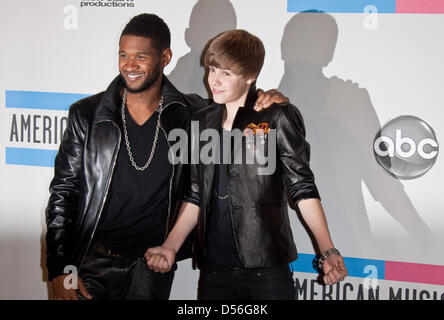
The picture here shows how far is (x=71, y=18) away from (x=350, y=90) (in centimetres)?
181

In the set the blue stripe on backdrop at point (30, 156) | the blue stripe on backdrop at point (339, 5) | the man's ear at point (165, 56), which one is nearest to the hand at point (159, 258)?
the man's ear at point (165, 56)

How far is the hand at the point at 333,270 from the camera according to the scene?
222 centimetres

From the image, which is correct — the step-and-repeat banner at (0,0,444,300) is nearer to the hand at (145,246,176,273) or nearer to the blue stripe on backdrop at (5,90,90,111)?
the blue stripe on backdrop at (5,90,90,111)

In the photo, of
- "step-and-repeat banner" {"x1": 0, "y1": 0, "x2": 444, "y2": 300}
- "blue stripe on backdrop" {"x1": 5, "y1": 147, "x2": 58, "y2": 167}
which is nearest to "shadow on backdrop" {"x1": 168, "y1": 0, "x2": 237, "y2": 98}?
"step-and-repeat banner" {"x1": 0, "y1": 0, "x2": 444, "y2": 300}

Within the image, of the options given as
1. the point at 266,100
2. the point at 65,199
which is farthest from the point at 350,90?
the point at 65,199

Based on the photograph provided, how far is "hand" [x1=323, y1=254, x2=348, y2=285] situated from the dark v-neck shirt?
0.92m

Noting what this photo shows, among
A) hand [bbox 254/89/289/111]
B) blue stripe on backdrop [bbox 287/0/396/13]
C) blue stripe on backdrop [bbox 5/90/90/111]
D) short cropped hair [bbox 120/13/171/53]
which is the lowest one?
hand [bbox 254/89/289/111]

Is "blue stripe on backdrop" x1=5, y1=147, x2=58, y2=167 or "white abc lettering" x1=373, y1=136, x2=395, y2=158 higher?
"white abc lettering" x1=373, y1=136, x2=395, y2=158

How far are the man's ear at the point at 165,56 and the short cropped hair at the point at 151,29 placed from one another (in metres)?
0.02

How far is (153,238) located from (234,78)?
1.00 meters

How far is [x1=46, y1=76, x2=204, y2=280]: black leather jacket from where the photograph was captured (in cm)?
271

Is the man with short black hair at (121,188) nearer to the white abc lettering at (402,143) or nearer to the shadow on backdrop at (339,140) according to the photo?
the shadow on backdrop at (339,140)

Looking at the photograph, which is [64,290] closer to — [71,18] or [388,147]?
[71,18]

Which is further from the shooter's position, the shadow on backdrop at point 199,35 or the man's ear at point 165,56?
the shadow on backdrop at point 199,35
